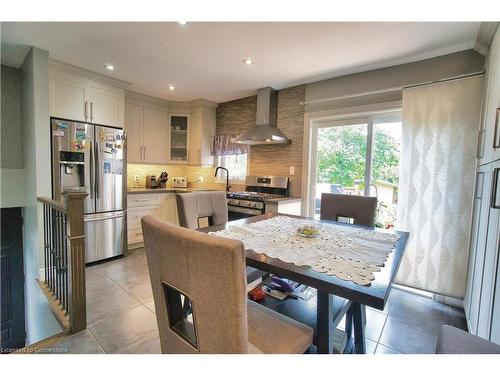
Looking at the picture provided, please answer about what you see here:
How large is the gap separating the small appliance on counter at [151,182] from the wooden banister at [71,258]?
1947 mm

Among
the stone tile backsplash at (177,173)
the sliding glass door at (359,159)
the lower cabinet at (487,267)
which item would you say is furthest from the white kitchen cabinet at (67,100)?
the lower cabinet at (487,267)

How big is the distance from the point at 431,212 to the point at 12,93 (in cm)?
506

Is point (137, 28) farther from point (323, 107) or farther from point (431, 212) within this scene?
point (431, 212)

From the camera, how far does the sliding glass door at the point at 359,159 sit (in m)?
2.73

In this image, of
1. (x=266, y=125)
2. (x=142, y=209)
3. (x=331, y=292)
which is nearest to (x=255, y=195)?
(x=266, y=125)

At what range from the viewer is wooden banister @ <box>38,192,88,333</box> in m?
1.72

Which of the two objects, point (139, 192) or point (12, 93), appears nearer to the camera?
point (12, 93)

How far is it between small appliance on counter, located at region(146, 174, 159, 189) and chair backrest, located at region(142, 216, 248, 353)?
135 inches

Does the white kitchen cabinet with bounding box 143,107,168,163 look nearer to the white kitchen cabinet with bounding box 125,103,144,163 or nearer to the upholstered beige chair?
the white kitchen cabinet with bounding box 125,103,144,163

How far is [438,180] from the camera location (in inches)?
88.9

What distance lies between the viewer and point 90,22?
75.0 inches

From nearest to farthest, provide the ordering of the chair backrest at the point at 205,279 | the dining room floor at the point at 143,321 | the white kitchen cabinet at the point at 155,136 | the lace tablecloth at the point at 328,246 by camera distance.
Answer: the chair backrest at the point at 205,279, the lace tablecloth at the point at 328,246, the dining room floor at the point at 143,321, the white kitchen cabinet at the point at 155,136

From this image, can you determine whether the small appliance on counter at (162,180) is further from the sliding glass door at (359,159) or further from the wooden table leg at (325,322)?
the wooden table leg at (325,322)
